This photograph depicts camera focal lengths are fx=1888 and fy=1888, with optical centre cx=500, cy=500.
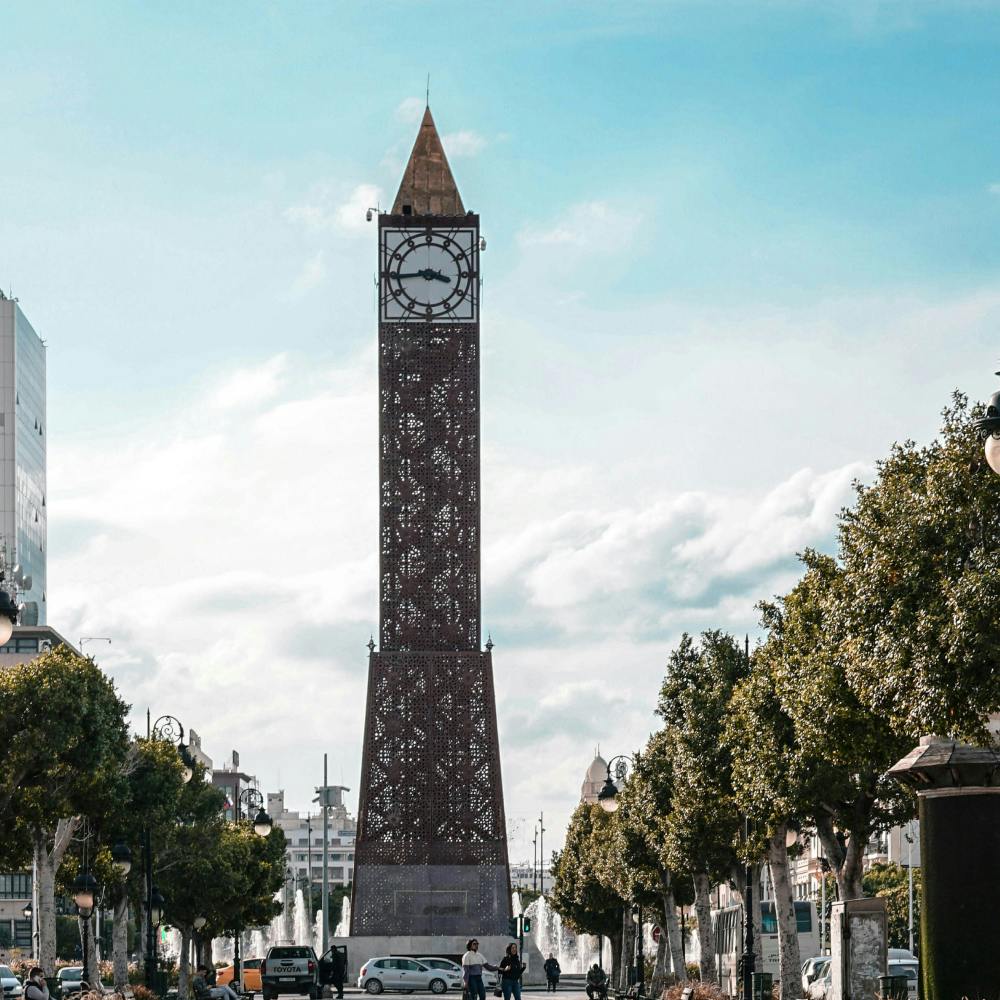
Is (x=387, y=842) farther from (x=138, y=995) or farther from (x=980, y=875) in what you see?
(x=980, y=875)

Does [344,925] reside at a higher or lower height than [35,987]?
lower

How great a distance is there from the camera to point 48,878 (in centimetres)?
4372

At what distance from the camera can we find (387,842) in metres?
68.2

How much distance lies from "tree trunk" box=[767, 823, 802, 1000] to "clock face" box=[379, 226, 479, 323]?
112 ft

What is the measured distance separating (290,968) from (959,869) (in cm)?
4282

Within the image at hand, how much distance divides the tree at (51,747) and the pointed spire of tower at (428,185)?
1342 inches

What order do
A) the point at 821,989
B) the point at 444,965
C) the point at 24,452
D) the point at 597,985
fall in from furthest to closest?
the point at 24,452 < the point at 444,965 < the point at 597,985 < the point at 821,989

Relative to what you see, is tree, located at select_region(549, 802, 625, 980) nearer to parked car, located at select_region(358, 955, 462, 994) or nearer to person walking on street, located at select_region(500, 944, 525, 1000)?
parked car, located at select_region(358, 955, 462, 994)

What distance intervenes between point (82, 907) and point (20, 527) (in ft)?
328

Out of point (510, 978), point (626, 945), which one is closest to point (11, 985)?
point (510, 978)

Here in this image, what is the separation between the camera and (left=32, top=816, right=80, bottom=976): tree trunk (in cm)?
4159

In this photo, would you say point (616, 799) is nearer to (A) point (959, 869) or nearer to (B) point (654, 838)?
(B) point (654, 838)

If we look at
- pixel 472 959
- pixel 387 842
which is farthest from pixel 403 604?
pixel 472 959

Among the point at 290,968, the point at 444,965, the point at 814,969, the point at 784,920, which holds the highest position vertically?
the point at 784,920
